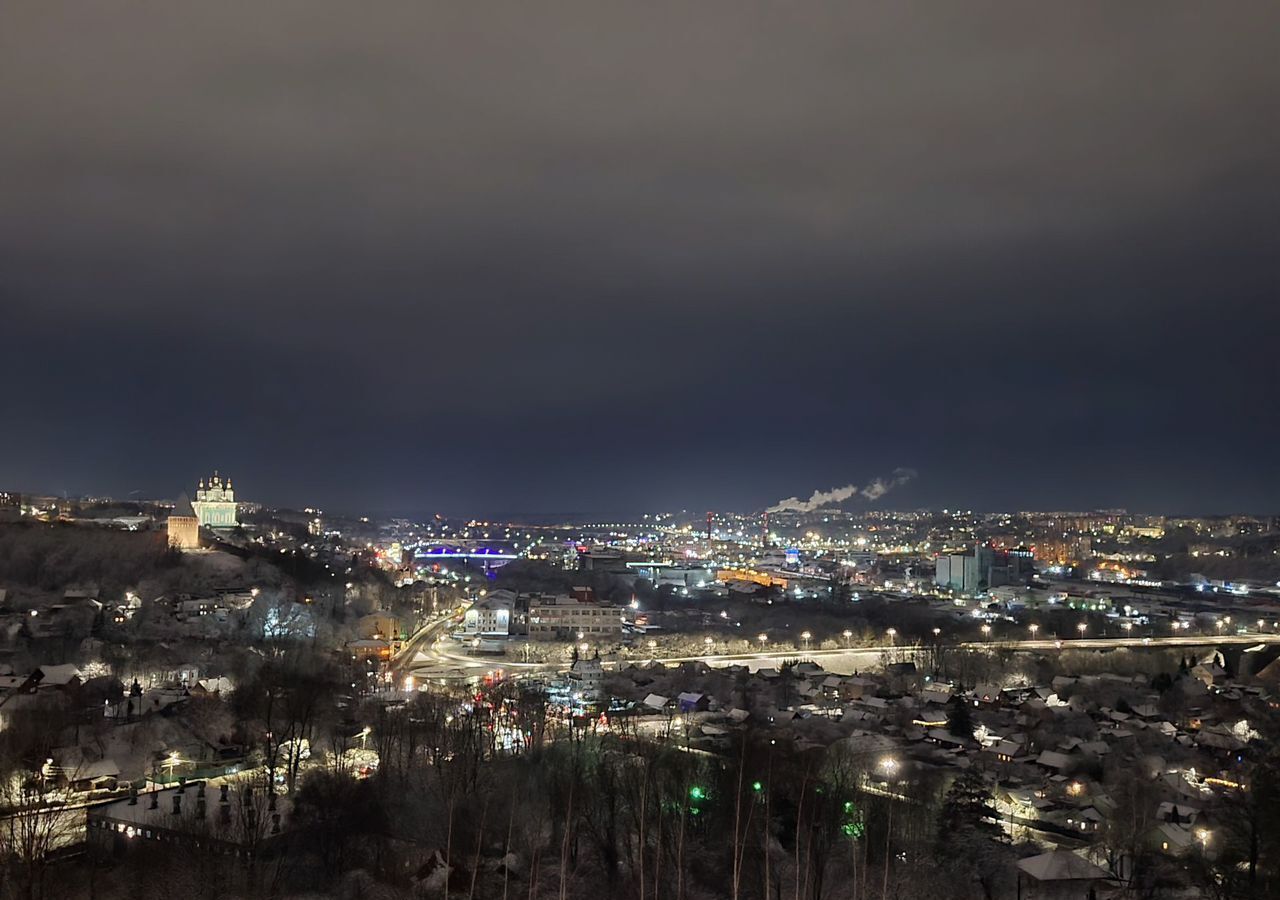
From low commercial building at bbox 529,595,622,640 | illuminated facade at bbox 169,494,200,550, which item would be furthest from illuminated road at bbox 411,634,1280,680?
illuminated facade at bbox 169,494,200,550

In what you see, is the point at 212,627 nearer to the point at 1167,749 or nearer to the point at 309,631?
the point at 309,631

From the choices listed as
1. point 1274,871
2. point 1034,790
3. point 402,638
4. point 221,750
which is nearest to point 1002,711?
point 1034,790

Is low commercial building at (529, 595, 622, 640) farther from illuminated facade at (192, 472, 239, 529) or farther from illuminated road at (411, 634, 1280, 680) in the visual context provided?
illuminated facade at (192, 472, 239, 529)

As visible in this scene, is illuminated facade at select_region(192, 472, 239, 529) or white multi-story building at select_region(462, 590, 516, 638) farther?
illuminated facade at select_region(192, 472, 239, 529)

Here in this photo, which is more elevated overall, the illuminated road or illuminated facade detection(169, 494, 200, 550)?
illuminated facade detection(169, 494, 200, 550)

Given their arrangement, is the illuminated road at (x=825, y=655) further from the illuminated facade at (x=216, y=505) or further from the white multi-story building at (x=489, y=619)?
the illuminated facade at (x=216, y=505)
